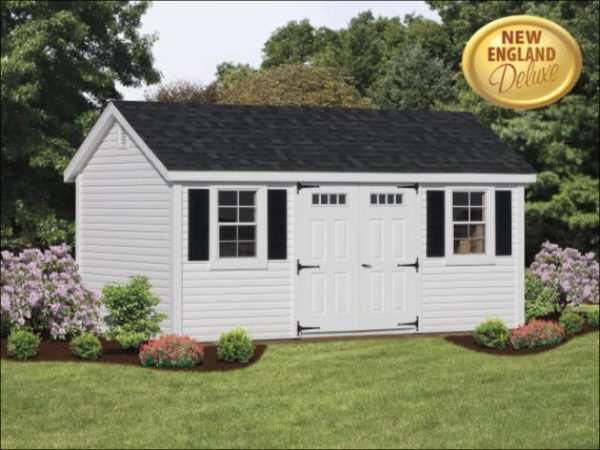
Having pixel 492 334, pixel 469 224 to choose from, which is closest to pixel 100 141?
pixel 469 224

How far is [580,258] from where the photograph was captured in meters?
25.1

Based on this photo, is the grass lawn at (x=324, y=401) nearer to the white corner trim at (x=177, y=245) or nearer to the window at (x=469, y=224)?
the white corner trim at (x=177, y=245)

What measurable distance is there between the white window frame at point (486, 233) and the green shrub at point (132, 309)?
19.4ft

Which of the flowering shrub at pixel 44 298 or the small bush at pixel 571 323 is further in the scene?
the small bush at pixel 571 323

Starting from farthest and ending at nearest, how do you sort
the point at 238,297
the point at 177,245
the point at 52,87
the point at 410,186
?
the point at 52,87, the point at 410,186, the point at 238,297, the point at 177,245

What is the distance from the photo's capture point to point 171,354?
19.3 metres

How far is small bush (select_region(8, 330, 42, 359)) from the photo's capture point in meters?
19.5

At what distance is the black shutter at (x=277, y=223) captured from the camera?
838 inches

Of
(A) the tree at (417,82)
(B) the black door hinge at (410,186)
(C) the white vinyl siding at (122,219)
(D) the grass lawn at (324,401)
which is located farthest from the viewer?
(A) the tree at (417,82)

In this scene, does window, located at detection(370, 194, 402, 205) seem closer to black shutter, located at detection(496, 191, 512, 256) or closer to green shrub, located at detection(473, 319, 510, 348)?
black shutter, located at detection(496, 191, 512, 256)

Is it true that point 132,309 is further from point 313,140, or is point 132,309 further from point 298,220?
point 313,140

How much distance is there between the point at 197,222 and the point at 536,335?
263 inches

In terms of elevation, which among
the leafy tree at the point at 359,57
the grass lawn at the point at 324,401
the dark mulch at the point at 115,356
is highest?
the leafy tree at the point at 359,57

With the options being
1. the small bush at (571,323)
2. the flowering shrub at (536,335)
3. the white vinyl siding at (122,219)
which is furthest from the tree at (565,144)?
the white vinyl siding at (122,219)
